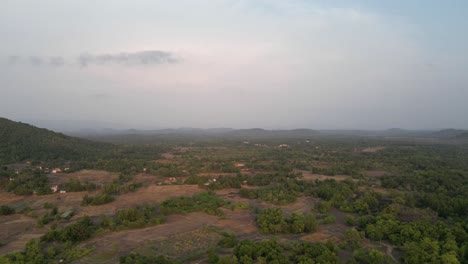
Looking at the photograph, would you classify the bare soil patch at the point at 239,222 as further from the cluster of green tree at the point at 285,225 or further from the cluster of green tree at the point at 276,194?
the cluster of green tree at the point at 276,194

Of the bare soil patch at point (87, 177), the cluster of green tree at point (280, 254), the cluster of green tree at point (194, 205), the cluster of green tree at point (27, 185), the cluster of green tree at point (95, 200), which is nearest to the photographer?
the cluster of green tree at point (280, 254)

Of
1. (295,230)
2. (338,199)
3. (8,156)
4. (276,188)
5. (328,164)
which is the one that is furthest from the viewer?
(328,164)

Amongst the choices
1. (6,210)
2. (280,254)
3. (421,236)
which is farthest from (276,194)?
(6,210)

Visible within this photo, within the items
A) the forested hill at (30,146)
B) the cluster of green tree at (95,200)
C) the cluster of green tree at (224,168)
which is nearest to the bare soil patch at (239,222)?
the cluster of green tree at (95,200)

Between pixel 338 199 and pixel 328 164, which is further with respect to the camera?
pixel 328 164

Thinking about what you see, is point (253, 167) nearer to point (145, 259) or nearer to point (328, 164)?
point (328, 164)

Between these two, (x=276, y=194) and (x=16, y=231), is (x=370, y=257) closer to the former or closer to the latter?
(x=276, y=194)

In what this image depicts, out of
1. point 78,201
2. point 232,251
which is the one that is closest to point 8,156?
point 78,201
